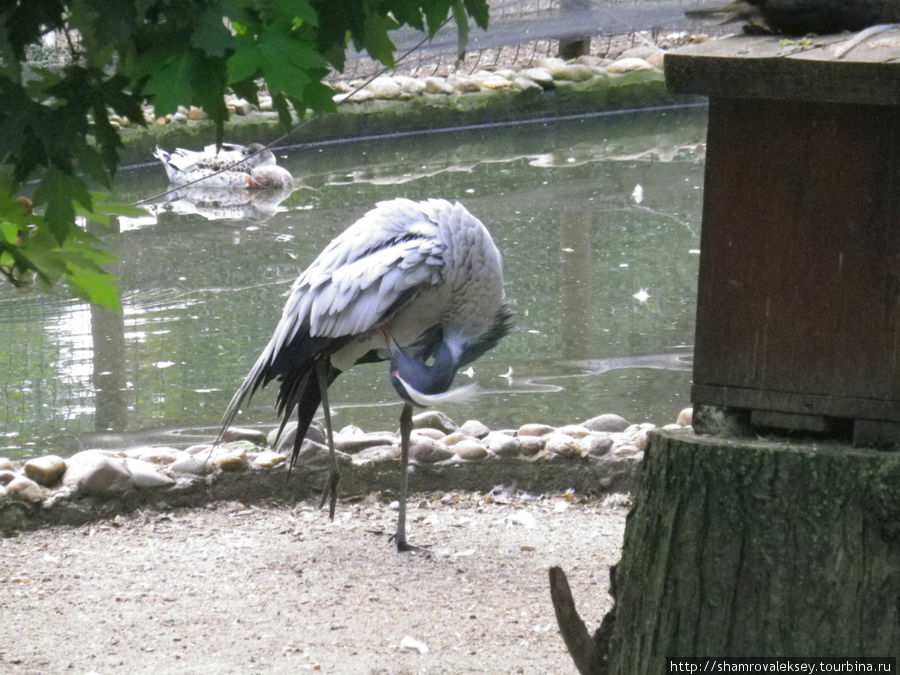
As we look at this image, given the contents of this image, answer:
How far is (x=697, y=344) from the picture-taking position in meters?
2.13

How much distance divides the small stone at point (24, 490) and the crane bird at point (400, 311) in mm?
619

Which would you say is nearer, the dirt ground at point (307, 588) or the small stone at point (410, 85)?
the dirt ground at point (307, 588)

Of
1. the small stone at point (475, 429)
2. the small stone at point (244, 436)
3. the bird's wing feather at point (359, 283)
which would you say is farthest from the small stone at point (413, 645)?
the small stone at point (244, 436)

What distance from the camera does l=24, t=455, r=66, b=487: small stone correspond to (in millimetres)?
4027

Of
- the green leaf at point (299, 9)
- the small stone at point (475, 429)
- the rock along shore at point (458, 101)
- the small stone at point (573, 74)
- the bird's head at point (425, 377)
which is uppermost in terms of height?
the green leaf at point (299, 9)

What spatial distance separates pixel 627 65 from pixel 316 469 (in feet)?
30.0

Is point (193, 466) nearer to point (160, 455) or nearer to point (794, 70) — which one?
point (160, 455)

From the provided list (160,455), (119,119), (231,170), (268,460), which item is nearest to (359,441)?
(268,460)

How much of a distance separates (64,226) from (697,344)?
1047mm

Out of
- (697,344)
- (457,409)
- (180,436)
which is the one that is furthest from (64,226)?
(457,409)

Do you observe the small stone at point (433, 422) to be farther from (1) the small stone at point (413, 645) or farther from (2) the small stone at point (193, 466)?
(1) the small stone at point (413, 645)

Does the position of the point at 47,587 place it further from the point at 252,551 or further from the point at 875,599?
the point at 875,599

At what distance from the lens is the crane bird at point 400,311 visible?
12.5 feet

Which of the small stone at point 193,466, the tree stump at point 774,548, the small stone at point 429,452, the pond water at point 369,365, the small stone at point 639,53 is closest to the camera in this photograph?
the tree stump at point 774,548
